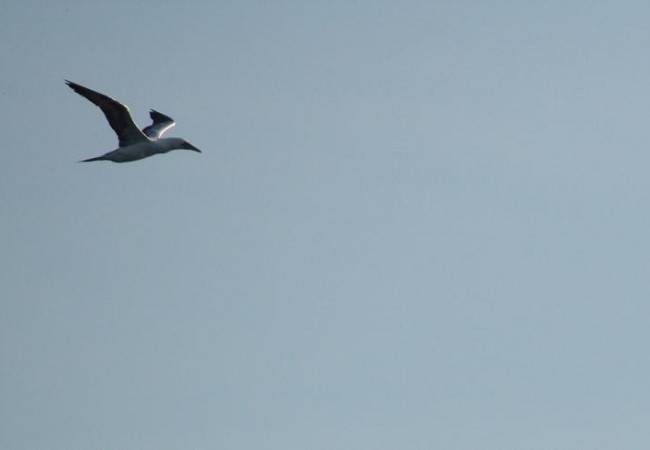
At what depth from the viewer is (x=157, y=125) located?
6906 cm

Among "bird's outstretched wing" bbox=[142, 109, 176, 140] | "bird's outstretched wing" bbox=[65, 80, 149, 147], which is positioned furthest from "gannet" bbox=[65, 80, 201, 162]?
"bird's outstretched wing" bbox=[142, 109, 176, 140]

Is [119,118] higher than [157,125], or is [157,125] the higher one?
[157,125]

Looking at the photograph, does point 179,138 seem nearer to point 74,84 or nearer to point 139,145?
point 139,145

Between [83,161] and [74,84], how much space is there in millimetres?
3039

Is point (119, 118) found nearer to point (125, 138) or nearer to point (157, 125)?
point (125, 138)

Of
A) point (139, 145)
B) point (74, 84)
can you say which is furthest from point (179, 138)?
point (74, 84)

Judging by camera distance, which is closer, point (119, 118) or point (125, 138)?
point (119, 118)

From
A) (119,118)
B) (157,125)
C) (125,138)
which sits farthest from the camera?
(157,125)

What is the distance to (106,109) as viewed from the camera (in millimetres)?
61094

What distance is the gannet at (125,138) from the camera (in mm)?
60188

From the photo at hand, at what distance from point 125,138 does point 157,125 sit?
7231mm

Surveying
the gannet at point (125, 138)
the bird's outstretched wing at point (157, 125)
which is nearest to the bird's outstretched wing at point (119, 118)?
the gannet at point (125, 138)

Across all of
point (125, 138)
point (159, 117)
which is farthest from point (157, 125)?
point (125, 138)

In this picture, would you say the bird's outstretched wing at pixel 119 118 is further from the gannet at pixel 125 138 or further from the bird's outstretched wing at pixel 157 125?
the bird's outstretched wing at pixel 157 125
